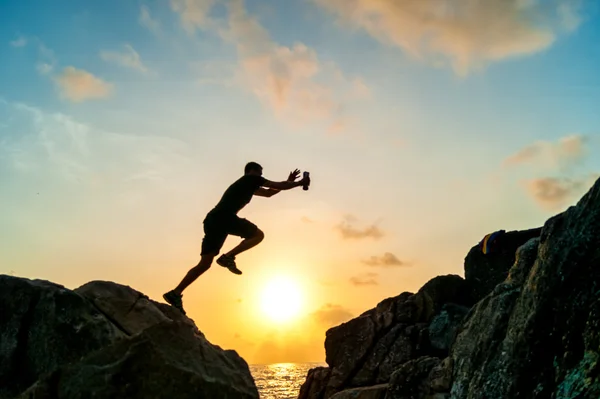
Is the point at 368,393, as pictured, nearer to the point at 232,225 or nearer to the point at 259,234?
the point at 259,234

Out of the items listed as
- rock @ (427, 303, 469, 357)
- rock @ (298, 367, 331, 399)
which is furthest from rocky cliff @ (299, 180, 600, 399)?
rock @ (298, 367, 331, 399)

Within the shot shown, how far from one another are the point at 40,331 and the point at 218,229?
464 centimetres

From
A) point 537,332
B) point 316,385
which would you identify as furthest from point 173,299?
point 316,385

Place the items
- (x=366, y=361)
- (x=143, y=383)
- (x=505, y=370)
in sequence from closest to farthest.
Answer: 1. (x=143, y=383)
2. (x=505, y=370)
3. (x=366, y=361)

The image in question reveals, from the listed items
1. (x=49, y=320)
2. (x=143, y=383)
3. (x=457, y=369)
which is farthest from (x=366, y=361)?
(x=143, y=383)

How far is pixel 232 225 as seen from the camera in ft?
39.8

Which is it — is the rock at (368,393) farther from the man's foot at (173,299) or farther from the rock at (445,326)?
the rock at (445,326)

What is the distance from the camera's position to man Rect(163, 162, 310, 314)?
39.1 feet

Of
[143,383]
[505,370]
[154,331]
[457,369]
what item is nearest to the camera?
[143,383]

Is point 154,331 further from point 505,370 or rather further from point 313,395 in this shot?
point 313,395

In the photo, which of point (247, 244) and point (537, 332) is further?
point (247, 244)

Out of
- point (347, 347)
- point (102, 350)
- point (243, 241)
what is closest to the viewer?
point (102, 350)

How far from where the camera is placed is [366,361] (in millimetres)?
26969

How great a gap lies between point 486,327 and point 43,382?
687cm
